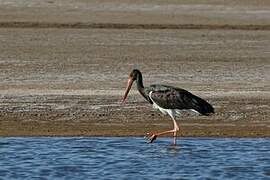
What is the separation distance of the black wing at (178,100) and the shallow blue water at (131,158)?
0.51m

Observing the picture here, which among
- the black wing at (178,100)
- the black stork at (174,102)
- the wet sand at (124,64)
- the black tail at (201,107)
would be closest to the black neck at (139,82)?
the black stork at (174,102)

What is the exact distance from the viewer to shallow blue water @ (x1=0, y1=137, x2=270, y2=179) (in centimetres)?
1377

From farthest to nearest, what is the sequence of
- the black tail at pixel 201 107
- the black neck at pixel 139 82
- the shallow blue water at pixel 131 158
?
the black neck at pixel 139 82 < the black tail at pixel 201 107 < the shallow blue water at pixel 131 158

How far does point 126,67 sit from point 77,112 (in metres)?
5.95

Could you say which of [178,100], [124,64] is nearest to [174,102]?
[178,100]

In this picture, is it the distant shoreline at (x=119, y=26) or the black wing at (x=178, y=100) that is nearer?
the black wing at (x=178, y=100)

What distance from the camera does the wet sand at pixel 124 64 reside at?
17.3m

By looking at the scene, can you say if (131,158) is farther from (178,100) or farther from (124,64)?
(124,64)

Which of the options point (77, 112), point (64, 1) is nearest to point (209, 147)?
point (77, 112)

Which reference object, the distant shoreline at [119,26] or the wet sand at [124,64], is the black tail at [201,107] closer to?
the wet sand at [124,64]

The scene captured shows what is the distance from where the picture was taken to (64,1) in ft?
135

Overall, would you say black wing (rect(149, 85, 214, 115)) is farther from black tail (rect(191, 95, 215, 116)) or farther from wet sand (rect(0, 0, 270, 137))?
wet sand (rect(0, 0, 270, 137))

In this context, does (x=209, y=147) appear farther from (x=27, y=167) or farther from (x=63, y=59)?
(x=63, y=59)

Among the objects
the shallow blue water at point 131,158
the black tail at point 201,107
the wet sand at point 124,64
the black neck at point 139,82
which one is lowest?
the shallow blue water at point 131,158
